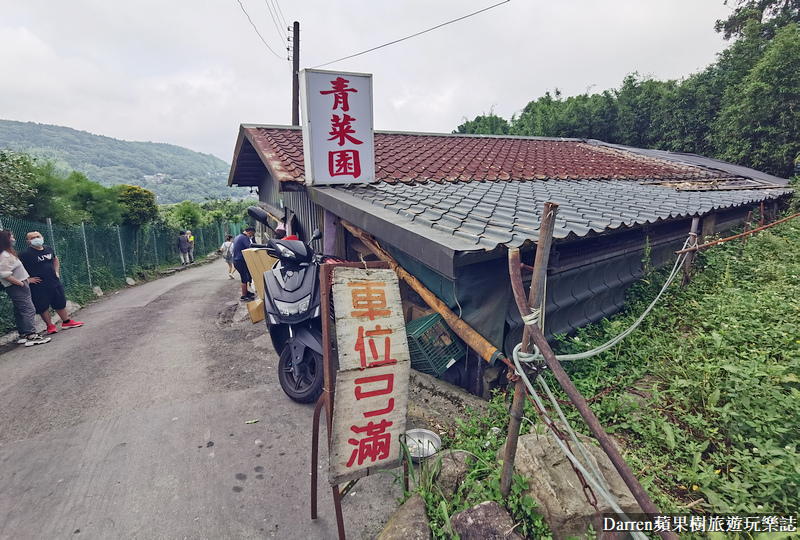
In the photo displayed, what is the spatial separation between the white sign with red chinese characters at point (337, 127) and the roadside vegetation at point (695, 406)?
3.84 meters

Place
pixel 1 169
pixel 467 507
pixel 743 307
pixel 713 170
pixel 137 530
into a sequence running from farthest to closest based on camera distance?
1. pixel 713 170
2. pixel 1 169
3. pixel 743 307
4. pixel 137 530
5. pixel 467 507

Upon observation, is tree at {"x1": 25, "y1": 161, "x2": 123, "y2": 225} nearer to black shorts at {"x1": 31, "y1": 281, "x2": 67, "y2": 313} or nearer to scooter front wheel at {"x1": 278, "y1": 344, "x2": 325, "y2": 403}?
black shorts at {"x1": 31, "y1": 281, "x2": 67, "y2": 313}

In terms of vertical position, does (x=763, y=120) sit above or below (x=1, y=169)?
above

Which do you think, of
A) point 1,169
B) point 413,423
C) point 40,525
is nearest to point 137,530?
point 40,525

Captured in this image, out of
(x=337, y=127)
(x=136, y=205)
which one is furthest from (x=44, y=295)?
(x=136, y=205)

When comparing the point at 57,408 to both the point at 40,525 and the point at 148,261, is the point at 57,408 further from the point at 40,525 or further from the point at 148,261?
the point at 148,261

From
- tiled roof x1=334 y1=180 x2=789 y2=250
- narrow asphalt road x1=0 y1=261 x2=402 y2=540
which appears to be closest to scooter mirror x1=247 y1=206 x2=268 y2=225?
tiled roof x1=334 y1=180 x2=789 y2=250

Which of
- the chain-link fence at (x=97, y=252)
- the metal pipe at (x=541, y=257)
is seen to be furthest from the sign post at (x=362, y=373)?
the chain-link fence at (x=97, y=252)

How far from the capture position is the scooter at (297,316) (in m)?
4.21

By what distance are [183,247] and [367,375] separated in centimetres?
1793

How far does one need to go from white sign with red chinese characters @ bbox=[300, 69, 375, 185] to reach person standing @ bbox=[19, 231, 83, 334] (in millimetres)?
5351

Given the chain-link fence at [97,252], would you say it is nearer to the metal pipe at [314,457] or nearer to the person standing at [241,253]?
the person standing at [241,253]

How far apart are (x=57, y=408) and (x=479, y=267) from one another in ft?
16.6

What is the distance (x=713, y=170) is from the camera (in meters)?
10.9
